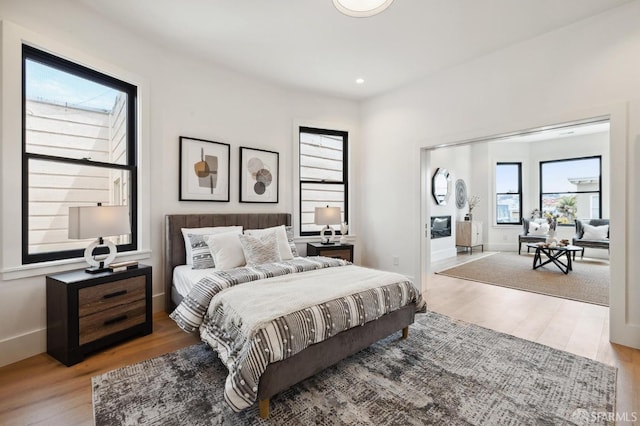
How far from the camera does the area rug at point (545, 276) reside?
4117 millimetres

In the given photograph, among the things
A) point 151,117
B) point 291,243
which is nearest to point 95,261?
point 151,117

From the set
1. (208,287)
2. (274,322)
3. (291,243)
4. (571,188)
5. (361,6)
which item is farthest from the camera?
(571,188)

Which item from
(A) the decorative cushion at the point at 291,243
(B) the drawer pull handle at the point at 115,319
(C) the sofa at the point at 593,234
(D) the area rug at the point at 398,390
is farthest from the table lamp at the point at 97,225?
(C) the sofa at the point at 593,234

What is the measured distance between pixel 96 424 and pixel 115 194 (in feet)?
7.12

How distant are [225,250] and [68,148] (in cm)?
170

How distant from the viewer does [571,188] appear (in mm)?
7547

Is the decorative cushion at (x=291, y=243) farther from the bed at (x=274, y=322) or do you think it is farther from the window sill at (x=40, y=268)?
the window sill at (x=40, y=268)

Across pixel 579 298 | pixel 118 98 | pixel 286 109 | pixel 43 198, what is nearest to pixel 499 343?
pixel 579 298

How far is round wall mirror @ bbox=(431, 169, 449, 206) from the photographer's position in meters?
6.83

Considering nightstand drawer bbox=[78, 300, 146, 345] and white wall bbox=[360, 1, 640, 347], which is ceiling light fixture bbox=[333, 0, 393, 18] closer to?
white wall bbox=[360, 1, 640, 347]

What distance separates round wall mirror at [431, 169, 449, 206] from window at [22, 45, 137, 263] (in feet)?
19.5

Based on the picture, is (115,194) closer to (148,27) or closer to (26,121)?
(26,121)

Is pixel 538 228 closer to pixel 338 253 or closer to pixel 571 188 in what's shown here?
pixel 571 188

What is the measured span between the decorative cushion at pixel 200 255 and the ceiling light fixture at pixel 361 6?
2526 millimetres
